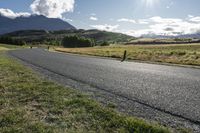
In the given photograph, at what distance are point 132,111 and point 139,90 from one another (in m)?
3.20

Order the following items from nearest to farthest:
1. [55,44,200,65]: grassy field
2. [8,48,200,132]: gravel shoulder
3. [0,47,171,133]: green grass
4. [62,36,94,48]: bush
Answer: [0,47,171,133]: green grass → [8,48,200,132]: gravel shoulder → [55,44,200,65]: grassy field → [62,36,94,48]: bush

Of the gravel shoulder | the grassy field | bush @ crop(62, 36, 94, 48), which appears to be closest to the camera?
the gravel shoulder

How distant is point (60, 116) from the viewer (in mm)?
6320

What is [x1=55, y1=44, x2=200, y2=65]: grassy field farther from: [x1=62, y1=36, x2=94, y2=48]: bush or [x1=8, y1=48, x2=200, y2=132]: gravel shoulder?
[x1=62, y1=36, x2=94, y2=48]: bush

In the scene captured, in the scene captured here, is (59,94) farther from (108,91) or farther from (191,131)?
(191,131)

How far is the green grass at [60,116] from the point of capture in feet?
17.8

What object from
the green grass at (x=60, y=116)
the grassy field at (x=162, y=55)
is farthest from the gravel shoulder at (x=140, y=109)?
the grassy field at (x=162, y=55)

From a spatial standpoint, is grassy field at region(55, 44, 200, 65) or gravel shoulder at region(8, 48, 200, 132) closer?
gravel shoulder at region(8, 48, 200, 132)

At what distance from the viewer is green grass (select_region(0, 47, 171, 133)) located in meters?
5.42

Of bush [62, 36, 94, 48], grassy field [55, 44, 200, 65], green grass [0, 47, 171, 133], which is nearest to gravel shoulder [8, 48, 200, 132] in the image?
green grass [0, 47, 171, 133]

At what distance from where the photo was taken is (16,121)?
5.85 m

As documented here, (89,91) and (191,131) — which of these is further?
(89,91)

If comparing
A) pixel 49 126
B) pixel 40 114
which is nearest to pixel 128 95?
pixel 40 114

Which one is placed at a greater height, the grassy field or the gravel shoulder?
the gravel shoulder
